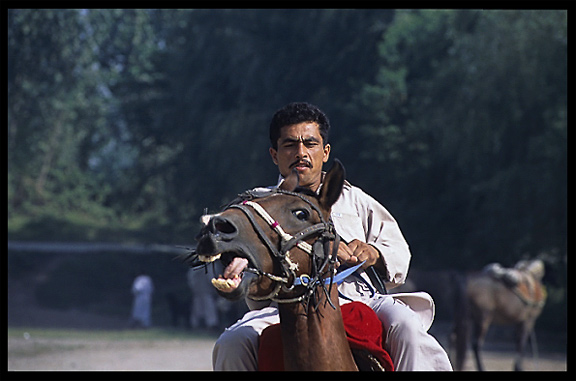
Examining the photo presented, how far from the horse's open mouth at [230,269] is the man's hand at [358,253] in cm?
52

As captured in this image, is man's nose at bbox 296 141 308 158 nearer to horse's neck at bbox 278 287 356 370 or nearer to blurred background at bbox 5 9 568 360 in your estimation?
horse's neck at bbox 278 287 356 370

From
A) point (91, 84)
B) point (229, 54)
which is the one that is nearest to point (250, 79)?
point (229, 54)

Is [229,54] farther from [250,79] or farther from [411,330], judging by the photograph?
[411,330]

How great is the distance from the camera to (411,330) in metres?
3.51

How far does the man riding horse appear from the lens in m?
3.49

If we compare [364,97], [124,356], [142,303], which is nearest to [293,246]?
[124,356]

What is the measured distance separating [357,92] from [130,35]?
610 centimetres

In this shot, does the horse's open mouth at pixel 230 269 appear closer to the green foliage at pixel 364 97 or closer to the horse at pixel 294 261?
the horse at pixel 294 261

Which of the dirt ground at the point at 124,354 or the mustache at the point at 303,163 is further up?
the mustache at the point at 303,163

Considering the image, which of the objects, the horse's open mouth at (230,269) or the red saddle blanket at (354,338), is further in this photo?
the red saddle blanket at (354,338)

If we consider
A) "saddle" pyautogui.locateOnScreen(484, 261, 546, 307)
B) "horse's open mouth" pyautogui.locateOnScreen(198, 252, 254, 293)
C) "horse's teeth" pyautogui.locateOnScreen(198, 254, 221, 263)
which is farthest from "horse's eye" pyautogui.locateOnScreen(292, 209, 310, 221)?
"saddle" pyautogui.locateOnScreen(484, 261, 546, 307)

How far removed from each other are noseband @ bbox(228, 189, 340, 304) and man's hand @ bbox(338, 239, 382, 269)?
0.35ft

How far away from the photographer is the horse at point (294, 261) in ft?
9.60

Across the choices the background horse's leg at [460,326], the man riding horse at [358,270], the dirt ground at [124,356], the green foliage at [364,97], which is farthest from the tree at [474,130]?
the man riding horse at [358,270]
